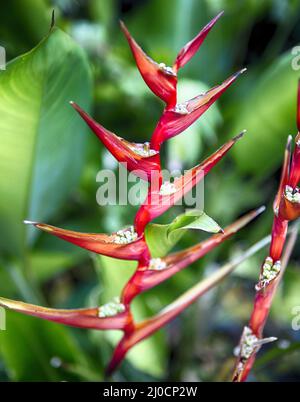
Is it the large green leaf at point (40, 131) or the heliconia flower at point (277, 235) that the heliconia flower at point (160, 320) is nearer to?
the heliconia flower at point (277, 235)

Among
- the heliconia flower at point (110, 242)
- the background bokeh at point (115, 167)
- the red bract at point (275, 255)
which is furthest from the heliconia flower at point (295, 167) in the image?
the background bokeh at point (115, 167)

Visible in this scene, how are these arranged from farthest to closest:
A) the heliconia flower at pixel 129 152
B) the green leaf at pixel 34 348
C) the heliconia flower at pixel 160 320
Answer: the green leaf at pixel 34 348, the heliconia flower at pixel 160 320, the heliconia flower at pixel 129 152

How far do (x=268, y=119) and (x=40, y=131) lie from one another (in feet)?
1.02

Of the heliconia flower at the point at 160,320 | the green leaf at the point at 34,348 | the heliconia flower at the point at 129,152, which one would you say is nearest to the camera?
the heliconia flower at the point at 129,152

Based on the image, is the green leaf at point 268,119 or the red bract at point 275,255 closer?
the red bract at point 275,255

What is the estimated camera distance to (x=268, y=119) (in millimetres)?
781

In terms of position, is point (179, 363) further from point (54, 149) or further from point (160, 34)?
point (160, 34)

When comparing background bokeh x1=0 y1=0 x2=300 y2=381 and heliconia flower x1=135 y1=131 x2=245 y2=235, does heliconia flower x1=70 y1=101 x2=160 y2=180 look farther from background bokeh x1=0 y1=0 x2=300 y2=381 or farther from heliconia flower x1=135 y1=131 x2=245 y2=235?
background bokeh x1=0 y1=0 x2=300 y2=381

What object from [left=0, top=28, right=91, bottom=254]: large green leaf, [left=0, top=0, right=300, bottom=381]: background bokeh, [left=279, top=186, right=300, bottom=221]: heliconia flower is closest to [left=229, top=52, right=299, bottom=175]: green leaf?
[left=0, top=0, right=300, bottom=381]: background bokeh

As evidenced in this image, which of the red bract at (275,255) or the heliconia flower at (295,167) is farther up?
the heliconia flower at (295,167)

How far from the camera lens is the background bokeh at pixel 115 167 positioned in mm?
672

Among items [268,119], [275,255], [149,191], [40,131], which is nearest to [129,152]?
[149,191]

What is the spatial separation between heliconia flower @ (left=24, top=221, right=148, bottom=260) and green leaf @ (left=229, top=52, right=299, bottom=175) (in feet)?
1.22

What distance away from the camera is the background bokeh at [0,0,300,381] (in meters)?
0.67
